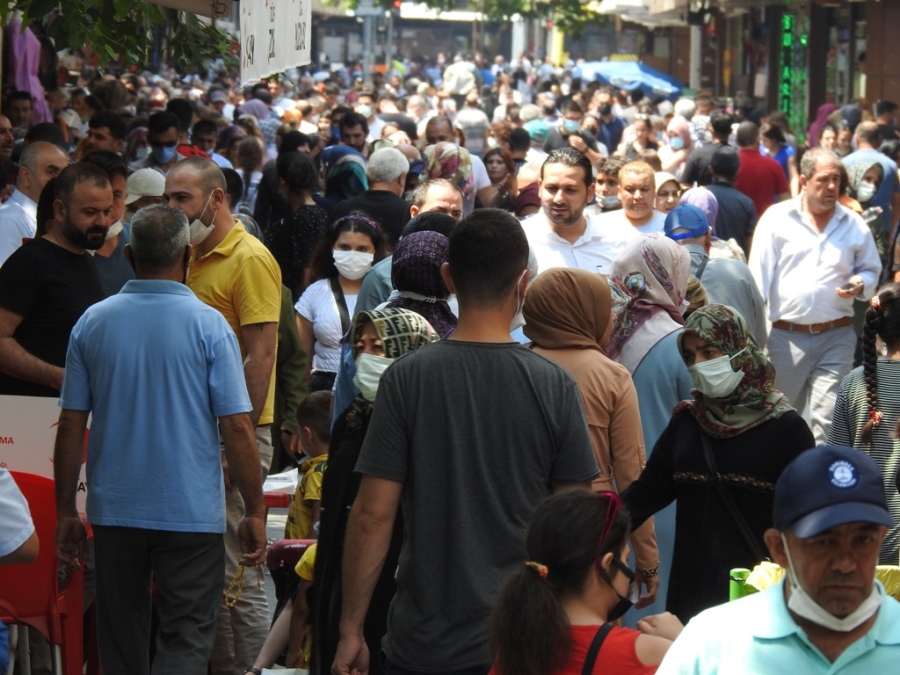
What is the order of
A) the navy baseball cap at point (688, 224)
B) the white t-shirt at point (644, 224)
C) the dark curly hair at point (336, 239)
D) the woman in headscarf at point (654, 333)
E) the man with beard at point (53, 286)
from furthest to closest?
the white t-shirt at point (644, 224), the navy baseball cap at point (688, 224), the dark curly hair at point (336, 239), the man with beard at point (53, 286), the woman in headscarf at point (654, 333)

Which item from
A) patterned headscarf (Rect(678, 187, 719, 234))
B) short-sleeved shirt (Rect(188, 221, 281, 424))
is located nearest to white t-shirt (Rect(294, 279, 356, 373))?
short-sleeved shirt (Rect(188, 221, 281, 424))

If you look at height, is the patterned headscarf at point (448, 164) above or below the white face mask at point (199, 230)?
above

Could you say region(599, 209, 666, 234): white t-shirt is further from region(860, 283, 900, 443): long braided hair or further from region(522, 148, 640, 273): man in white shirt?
region(860, 283, 900, 443): long braided hair

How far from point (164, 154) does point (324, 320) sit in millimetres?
4538

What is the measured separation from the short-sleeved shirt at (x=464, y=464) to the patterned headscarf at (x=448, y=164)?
5.96 meters

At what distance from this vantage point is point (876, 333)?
5871mm

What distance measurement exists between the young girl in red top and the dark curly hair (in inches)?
166

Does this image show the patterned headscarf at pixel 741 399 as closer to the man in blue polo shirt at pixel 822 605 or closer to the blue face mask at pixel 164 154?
the man in blue polo shirt at pixel 822 605

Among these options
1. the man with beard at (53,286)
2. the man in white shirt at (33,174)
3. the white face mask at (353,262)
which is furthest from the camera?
the man in white shirt at (33,174)

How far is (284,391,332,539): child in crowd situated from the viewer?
5.61 meters

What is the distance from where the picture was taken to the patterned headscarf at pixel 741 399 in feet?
14.9

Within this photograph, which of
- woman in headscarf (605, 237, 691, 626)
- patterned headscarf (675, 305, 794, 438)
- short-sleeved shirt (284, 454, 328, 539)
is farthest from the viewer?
short-sleeved shirt (284, 454, 328, 539)

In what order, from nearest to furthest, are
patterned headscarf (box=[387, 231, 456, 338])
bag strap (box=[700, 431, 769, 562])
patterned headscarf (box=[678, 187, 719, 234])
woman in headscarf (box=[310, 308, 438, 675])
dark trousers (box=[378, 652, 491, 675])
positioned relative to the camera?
dark trousers (box=[378, 652, 491, 675]) < woman in headscarf (box=[310, 308, 438, 675]) < bag strap (box=[700, 431, 769, 562]) < patterned headscarf (box=[387, 231, 456, 338]) < patterned headscarf (box=[678, 187, 719, 234])

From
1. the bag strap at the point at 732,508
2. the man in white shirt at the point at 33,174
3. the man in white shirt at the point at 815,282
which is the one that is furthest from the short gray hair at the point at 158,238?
the man in white shirt at the point at 815,282
